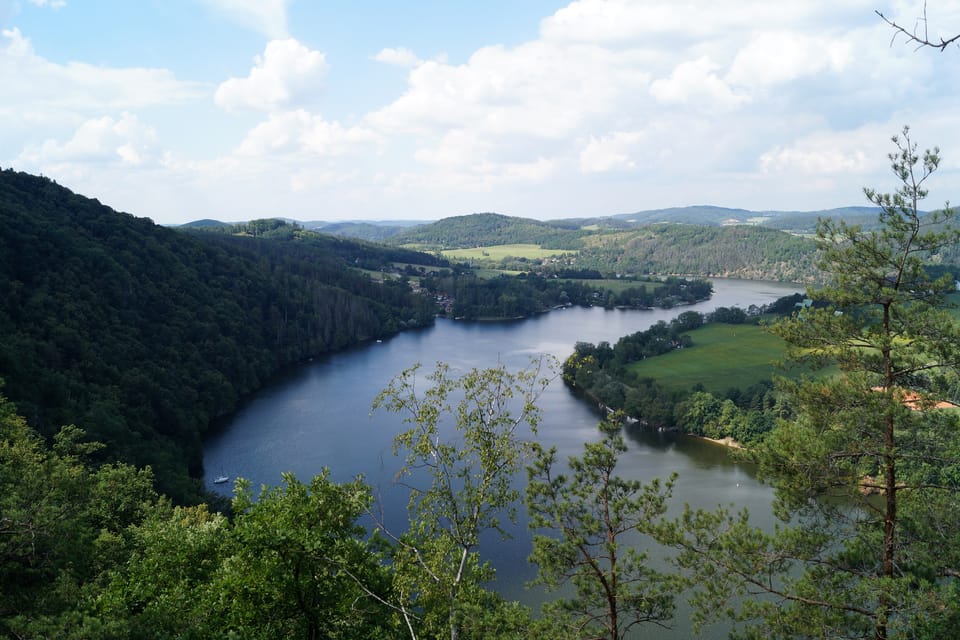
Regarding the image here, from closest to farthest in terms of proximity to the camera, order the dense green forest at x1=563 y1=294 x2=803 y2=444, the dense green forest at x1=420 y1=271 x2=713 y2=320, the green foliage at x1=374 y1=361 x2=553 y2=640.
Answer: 1. the green foliage at x1=374 y1=361 x2=553 y2=640
2. the dense green forest at x1=563 y1=294 x2=803 y2=444
3. the dense green forest at x1=420 y1=271 x2=713 y2=320

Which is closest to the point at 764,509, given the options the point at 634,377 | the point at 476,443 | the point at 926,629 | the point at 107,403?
the point at 634,377

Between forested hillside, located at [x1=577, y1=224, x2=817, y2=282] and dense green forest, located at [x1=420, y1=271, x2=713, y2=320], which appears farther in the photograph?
forested hillside, located at [x1=577, y1=224, x2=817, y2=282]

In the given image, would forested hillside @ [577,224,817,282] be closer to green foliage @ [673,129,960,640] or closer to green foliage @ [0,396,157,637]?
green foliage @ [673,129,960,640]

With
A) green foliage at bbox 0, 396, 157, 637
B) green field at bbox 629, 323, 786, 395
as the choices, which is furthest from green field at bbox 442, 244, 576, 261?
green foliage at bbox 0, 396, 157, 637

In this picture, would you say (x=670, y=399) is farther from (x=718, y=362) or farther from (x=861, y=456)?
(x=861, y=456)

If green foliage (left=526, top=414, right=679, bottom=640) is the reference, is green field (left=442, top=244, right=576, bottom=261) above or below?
above

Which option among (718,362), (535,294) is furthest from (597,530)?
(535,294)
